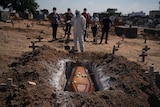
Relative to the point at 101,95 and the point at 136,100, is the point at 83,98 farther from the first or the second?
the point at 136,100

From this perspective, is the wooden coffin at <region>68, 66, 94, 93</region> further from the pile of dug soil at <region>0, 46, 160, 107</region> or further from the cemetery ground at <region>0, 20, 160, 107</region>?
the pile of dug soil at <region>0, 46, 160, 107</region>

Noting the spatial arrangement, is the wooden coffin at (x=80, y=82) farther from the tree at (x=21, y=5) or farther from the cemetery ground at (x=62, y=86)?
the tree at (x=21, y=5)

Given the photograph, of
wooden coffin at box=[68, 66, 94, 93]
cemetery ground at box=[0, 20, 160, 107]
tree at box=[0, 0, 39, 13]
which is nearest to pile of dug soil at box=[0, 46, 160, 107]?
cemetery ground at box=[0, 20, 160, 107]

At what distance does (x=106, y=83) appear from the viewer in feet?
22.9

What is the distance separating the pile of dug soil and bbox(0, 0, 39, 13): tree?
89.1 ft

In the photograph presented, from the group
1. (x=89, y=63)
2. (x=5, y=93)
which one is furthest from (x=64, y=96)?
(x=89, y=63)

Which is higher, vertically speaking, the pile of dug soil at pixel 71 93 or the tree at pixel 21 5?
the tree at pixel 21 5

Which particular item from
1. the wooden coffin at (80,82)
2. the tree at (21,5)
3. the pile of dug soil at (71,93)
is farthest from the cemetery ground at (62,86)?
the tree at (21,5)

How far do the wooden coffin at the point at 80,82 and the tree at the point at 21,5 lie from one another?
90.8ft

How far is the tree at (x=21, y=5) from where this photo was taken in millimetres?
33562

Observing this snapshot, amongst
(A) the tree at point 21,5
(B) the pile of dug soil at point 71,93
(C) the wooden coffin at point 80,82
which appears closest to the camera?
(B) the pile of dug soil at point 71,93

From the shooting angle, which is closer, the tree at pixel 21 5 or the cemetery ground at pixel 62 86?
the cemetery ground at pixel 62 86

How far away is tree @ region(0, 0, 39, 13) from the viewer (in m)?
33.6

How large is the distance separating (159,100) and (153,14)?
44362 mm
